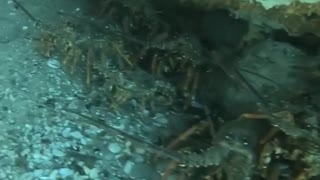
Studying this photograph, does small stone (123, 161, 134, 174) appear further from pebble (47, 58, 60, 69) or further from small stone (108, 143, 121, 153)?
pebble (47, 58, 60, 69)

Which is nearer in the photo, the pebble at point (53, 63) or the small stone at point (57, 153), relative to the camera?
the small stone at point (57, 153)

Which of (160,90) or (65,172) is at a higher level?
(160,90)

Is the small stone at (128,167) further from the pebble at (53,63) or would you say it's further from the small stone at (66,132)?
the pebble at (53,63)

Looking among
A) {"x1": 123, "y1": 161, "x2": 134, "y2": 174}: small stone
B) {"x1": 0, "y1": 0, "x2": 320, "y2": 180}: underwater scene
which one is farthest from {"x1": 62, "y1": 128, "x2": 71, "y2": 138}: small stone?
{"x1": 123, "y1": 161, "x2": 134, "y2": 174}: small stone

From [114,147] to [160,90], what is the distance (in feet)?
0.46

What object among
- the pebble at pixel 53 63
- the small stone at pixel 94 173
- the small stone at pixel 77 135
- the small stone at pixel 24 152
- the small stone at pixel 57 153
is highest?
the pebble at pixel 53 63

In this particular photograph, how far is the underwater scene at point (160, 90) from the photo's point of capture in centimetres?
107

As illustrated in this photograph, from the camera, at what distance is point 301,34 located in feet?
3.61

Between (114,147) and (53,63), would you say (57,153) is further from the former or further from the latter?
(53,63)

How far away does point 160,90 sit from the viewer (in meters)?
1.28

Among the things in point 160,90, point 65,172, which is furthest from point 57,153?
point 160,90

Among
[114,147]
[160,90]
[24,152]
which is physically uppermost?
[160,90]

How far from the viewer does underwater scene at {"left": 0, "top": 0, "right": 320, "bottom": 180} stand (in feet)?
3.50

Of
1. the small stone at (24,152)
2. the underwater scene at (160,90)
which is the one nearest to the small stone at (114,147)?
the underwater scene at (160,90)
